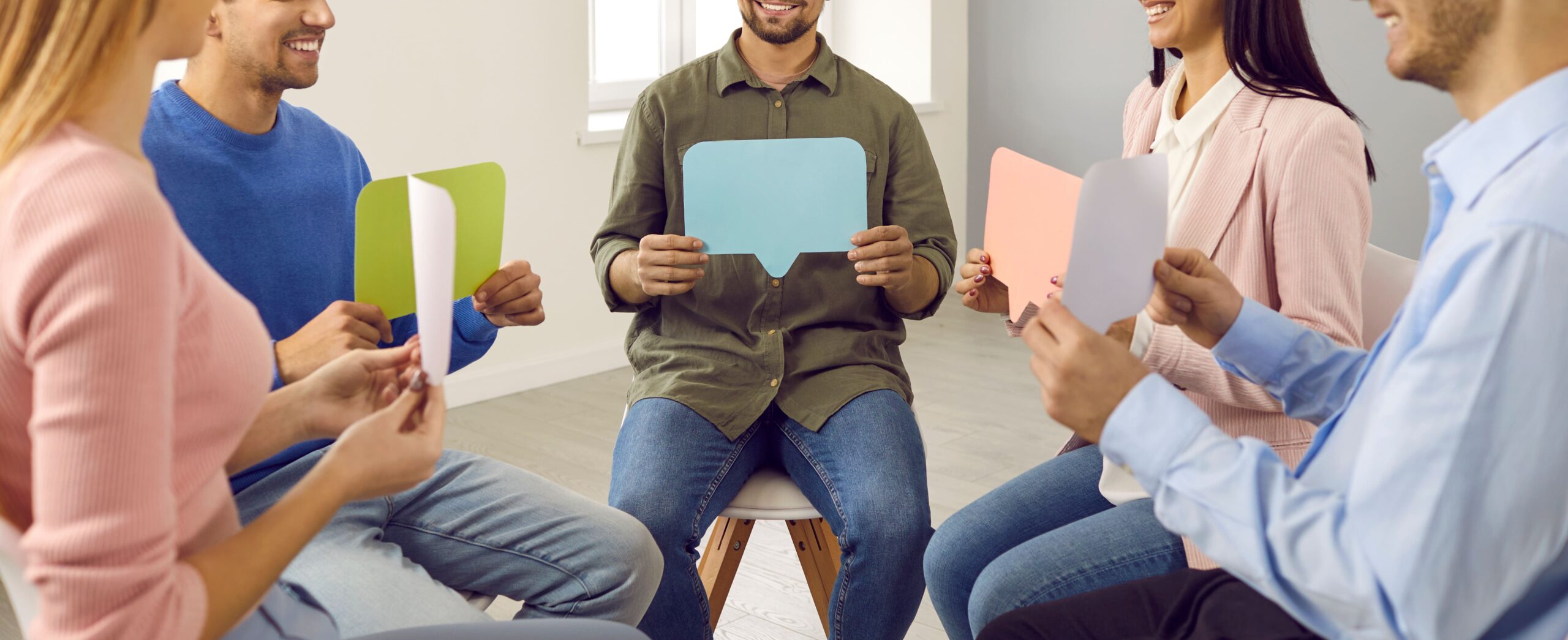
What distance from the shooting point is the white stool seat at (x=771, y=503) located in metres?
1.73

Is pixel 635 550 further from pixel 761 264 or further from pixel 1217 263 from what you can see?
pixel 1217 263

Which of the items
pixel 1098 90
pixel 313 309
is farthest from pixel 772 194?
pixel 1098 90

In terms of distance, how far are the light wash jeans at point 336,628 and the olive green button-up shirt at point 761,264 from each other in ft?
2.08

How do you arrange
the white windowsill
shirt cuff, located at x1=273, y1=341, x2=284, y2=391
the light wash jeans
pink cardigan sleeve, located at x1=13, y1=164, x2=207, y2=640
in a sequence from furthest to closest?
the white windowsill < shirt cuff, located at x1=273, y1=341, x2=284, y2=391 < the light wash jeans < pink cardigan sleeve, located at x1=13, y1=164, x2=207, y2=640

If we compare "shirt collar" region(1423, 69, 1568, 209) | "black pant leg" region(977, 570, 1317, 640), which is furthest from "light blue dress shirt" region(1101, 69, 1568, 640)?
"black pant leg" region(977, 570, 1317, 640)

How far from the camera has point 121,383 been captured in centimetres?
78

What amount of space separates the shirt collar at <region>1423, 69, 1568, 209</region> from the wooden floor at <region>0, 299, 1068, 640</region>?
5.14 ft

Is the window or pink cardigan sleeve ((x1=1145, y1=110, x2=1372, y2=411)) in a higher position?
the window

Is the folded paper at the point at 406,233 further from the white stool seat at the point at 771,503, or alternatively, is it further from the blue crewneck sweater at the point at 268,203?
the white stool seat at the point at 771,503

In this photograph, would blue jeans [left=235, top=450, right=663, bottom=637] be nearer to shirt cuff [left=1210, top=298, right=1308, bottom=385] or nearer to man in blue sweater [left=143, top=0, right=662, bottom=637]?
man in blue sweater [left=143, top=0, right=662, bottom=637]

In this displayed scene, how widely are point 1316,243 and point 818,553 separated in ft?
2.89

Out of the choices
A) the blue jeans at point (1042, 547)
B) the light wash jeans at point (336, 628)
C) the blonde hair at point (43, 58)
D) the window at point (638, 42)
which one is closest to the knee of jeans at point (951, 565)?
the blue jeans at point (1042, 547)

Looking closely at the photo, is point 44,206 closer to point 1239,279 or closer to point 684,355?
point 684,355

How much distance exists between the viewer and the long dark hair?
156 centimetres
